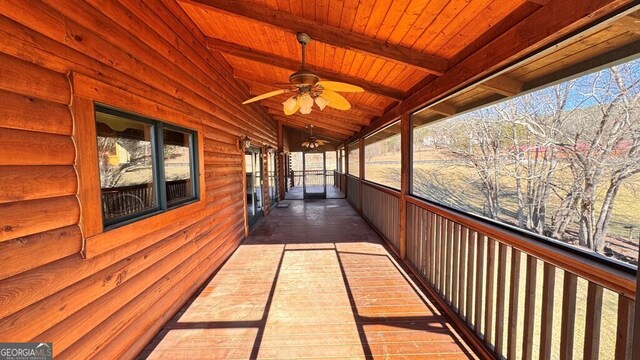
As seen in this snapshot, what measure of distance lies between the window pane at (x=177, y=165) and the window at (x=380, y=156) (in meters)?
3.81

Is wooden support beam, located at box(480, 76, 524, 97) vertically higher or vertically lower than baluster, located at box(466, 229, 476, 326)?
higher

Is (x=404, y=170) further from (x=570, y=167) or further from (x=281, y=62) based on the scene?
(x=281, y=62)

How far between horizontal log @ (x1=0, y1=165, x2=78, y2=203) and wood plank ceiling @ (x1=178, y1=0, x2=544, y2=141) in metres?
1.91

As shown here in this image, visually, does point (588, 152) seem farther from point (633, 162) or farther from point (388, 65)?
point (388, 65)

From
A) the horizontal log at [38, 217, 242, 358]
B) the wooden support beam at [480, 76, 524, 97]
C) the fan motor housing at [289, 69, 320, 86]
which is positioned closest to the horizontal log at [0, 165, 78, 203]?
the horizontal log at [38, 217, 242, 358]

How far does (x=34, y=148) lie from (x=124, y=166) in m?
1.12

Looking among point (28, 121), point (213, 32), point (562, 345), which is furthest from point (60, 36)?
point (562, 345)

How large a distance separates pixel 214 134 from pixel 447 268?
133 inches

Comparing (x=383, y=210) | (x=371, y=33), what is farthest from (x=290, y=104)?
(x=383, y=210)

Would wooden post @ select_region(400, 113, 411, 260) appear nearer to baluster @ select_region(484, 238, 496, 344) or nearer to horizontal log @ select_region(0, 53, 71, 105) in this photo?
baluster @ select_region(484, 238, 496, 344)

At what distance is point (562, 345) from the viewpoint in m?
1.42

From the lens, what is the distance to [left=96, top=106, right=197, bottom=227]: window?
6.14ft

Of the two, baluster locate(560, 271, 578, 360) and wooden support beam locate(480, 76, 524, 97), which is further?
wooden support beam locate(480, 76, 524, 97)

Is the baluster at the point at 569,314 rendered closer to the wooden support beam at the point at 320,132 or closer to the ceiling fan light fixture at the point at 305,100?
the ceiling fan light fixture at the point at 305,100
